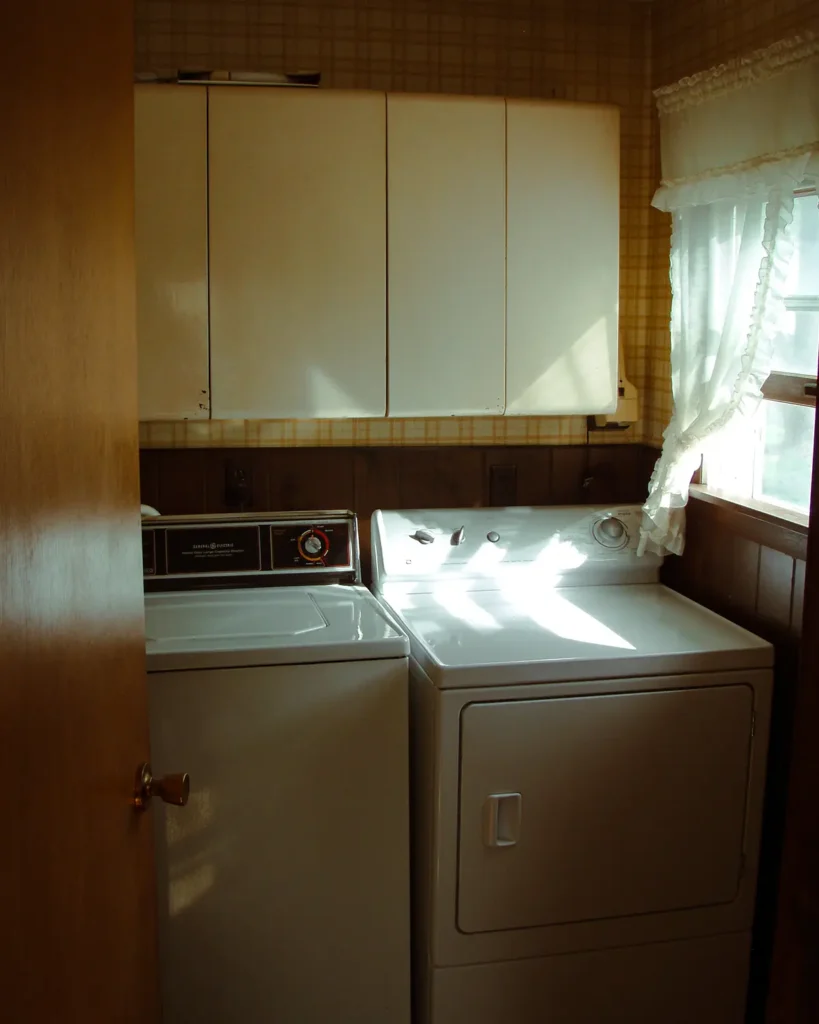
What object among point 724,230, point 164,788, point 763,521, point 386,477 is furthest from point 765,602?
point 164,788

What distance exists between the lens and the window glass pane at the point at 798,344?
228cm

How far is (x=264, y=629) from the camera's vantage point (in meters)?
2.13

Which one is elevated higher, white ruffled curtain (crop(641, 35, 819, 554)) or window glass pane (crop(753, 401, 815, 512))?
white ruffled curtain (crop(641, 35, 819, 554))

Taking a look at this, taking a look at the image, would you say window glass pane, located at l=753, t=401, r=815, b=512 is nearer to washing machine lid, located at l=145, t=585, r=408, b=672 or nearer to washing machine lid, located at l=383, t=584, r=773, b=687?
washing machine lid, located at l=383, t=584, r=773, b=687

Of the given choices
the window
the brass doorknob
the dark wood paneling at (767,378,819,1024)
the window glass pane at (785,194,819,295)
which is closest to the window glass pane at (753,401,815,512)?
the window

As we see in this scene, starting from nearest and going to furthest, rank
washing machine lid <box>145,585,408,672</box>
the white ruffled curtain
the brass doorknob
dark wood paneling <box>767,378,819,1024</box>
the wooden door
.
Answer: the wooden door < the brass doorknob < dark wood paneling <box>767,378,819,1024</box> < washing machine lid <box>145,585,408,672</box> < the white ruffled curtain

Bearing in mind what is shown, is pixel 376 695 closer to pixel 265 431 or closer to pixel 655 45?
pixel 265 431

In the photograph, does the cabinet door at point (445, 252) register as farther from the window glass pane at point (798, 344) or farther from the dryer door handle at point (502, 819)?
the dryer door handle at point (502, 819)

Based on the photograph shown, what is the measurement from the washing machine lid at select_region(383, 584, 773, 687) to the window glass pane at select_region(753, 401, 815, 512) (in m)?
0.32

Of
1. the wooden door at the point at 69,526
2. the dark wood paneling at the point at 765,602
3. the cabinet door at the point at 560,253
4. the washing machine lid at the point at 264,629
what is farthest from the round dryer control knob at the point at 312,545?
the wooden door at the point at 69,526

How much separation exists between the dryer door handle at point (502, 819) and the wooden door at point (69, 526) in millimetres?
834

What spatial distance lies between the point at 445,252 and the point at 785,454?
0.90 m

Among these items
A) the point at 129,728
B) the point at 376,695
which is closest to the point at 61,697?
the point at 129,728

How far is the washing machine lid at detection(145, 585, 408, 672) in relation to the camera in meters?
2.00
